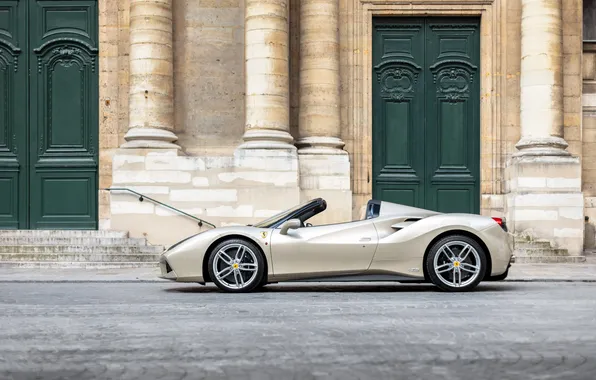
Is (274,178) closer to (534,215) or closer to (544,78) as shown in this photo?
(534,215)

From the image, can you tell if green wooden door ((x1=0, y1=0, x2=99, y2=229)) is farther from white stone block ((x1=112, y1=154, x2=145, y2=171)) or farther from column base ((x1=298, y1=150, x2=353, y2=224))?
column base ((x1=298, y1=150, x2=353, y2=224))

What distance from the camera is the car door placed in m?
11.6

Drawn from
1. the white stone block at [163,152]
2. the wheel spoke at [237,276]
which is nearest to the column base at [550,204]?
the white stone block at [163,152]

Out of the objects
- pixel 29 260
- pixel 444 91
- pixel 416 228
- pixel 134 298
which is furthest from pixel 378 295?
pixel 444 91

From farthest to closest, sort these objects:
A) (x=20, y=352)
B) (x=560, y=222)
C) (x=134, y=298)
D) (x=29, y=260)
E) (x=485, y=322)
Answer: (x=560, y=222)
(x=29, y=260)
(x=134, y=298)
(x=485, y=322)
(x=20, y=352)

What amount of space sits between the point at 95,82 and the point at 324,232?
1031cm

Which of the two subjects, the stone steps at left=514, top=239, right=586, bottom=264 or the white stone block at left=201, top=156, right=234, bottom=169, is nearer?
the stone steps at left=514, top=239, right=586, bottom=264

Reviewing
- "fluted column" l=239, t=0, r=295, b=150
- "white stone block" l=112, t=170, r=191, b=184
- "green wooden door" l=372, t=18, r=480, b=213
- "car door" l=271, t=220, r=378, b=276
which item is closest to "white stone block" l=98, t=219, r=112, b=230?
"white stone block" l=112, t=170, r=191, b=184

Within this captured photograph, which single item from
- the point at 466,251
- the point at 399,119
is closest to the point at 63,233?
the point at 399,119

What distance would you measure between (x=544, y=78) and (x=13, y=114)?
1095 centimetres

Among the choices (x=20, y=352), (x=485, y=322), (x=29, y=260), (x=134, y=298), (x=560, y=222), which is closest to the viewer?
(x=20, y=352)

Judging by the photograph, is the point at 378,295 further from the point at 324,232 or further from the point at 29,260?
the point at 29,260

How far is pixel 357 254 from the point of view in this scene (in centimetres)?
1159

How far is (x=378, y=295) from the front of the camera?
37.0ft
